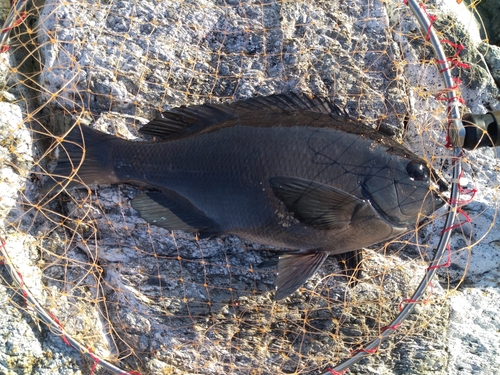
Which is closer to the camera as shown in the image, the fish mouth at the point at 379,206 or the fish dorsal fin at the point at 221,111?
the fish mouth at the point at 379,206

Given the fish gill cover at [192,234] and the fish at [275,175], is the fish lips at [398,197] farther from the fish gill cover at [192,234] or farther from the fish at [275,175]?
the fish gill cover at [192,234]

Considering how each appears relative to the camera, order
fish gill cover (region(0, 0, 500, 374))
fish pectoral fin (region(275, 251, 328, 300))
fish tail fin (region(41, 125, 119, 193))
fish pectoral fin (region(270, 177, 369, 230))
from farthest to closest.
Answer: fish gill cover (region(0, 0, 500, 374))
fish tail fin (region(41, 125, 119, 193))
fish pectoral fin (region(275, 251, 328, 300))
fish pectoral fin (region(270, 177, 369, 230))

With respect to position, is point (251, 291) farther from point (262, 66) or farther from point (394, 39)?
point (394, 39)

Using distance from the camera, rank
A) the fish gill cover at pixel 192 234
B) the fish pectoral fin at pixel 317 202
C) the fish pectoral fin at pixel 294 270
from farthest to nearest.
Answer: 1. the fish gill cover at pixel 192 234
2. the fish pectoral fin at pixel 294 270
3. the fish pectoral fin at pixel 317 202

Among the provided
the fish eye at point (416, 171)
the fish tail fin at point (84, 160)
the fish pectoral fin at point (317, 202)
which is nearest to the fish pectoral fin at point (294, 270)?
the fish pectoral fin at point (317, 202)

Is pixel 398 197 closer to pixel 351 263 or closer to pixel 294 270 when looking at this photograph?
pixel 351 263

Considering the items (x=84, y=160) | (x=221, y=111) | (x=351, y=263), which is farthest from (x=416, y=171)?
(x=84, y=160)

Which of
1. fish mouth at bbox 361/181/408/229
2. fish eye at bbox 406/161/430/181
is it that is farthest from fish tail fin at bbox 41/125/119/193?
fish eye at bbox 406/161/430/181

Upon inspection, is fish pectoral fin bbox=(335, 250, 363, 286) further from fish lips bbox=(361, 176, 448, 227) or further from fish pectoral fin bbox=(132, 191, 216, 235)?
fish pectoral fin bbox=(132, 191, 216, 235)

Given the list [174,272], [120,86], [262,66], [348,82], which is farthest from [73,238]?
[348,82]
